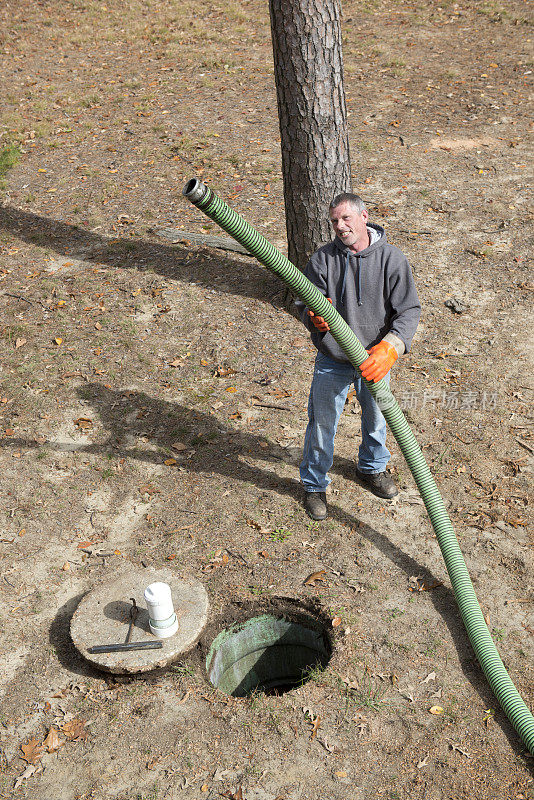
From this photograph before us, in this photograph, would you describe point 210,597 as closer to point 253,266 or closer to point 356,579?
point 356,579

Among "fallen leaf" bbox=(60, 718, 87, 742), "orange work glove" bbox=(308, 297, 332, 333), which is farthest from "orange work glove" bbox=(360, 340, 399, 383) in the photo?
"fallen leaf" bbox=(60, 718, 87, 742)

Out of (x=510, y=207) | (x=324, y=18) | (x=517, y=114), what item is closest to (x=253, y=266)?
(x=324, y=18)

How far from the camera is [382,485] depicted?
5848 mm

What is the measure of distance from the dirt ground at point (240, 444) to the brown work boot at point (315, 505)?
3.5 inches

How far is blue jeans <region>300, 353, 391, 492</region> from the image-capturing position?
521cm

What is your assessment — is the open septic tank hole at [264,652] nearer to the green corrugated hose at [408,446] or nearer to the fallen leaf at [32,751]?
the green corrugated hose at [408,446]

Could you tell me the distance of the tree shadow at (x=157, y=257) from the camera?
855 cm

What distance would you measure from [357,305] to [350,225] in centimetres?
60

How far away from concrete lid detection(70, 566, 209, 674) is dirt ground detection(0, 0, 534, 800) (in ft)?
0.60

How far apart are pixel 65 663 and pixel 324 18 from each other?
20.5ft

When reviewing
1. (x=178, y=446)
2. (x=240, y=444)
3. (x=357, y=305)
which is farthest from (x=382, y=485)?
(x=178, y=446)

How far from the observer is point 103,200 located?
10242 mm

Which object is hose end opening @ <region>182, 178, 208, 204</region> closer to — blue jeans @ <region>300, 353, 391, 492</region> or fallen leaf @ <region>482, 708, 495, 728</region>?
blue jeans @ <region>300, 353, 391, 492</region>

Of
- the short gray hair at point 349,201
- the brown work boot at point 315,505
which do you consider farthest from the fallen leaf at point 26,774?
the short gray hair at point 349,201
